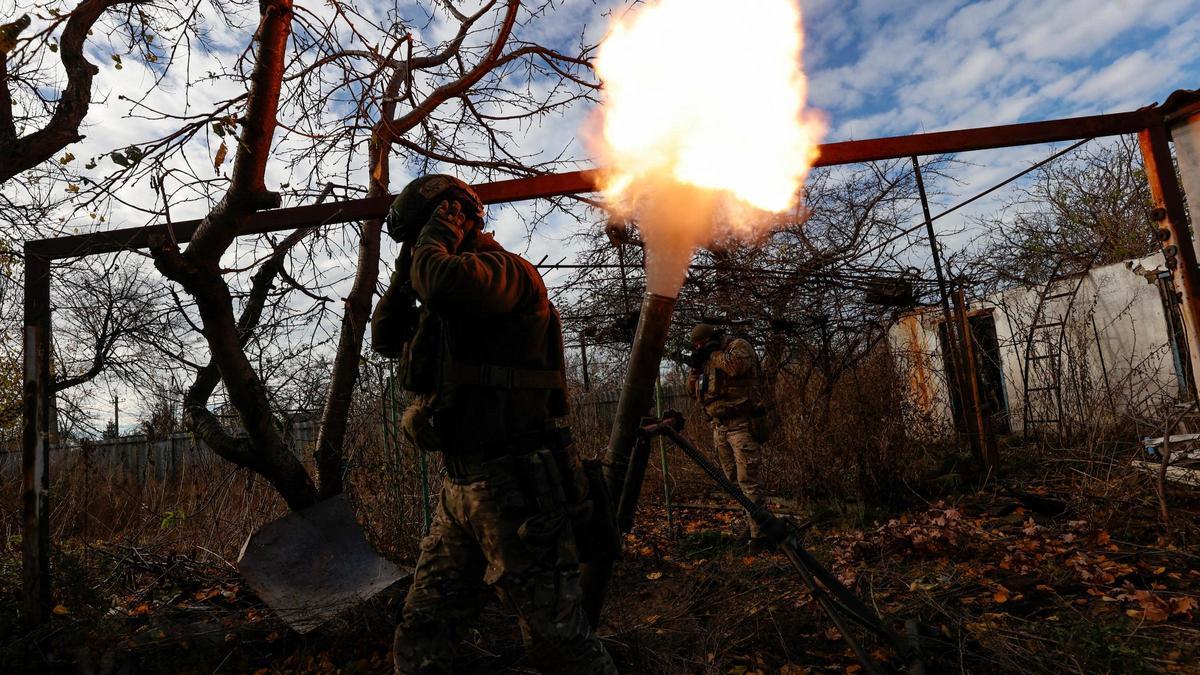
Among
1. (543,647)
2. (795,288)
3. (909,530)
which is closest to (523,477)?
(543,647)

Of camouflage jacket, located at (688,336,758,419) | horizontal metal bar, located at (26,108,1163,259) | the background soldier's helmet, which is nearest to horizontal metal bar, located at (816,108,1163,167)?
horizontal metal bar, located at (26,108,1163,259)

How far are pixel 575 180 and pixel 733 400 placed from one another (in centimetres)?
374

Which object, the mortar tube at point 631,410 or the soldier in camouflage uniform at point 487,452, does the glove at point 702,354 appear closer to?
the mortar tube at point 631,410

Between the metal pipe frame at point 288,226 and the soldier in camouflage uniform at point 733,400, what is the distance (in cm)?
332

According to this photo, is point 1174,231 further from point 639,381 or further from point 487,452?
point 487,452

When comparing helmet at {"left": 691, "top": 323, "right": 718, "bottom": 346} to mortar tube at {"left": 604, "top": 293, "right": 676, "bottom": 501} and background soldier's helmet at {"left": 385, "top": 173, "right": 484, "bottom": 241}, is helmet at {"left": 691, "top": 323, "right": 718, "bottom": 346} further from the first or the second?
background soldier's helmet at {"left": 385, "top": 173, "right": 484, "bottom": 241}

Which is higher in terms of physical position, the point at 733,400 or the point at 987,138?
the point at 987,138

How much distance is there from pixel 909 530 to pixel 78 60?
24.1 feet

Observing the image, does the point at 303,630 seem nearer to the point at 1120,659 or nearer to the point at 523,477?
the point at 523,477

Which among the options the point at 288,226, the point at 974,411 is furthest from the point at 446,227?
the point at 974,411

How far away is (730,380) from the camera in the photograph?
6.80 metres

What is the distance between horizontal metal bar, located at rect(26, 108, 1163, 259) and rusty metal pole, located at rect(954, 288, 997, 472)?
400 centimetres

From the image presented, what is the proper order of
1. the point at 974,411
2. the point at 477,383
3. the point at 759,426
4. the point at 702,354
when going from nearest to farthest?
the point at 477,383 → the point at 759,426 → the point at 702,354 → the point at 974,411

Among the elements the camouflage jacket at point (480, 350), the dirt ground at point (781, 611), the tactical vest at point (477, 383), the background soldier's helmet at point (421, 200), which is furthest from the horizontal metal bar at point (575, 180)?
the dirt ground at point (781, 611)
